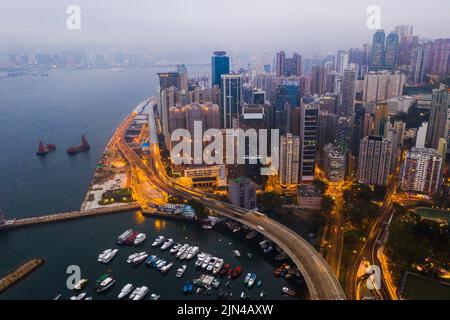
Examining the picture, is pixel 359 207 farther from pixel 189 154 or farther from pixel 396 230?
pixel 189 154

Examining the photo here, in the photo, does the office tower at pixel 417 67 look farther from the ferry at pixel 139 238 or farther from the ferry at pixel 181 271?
the ferry at pixel 181 271

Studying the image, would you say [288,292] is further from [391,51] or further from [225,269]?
[391,51]

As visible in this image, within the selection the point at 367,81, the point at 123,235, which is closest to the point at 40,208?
the point at 123,235

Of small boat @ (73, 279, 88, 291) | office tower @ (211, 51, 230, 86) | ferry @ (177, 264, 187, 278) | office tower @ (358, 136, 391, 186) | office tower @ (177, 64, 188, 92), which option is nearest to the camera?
small boat @ (73, 279, 88, 291)

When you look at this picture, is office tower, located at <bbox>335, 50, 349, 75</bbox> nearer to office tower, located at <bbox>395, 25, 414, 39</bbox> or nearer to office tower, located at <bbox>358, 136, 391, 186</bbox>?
office tower, located at <bbox>395, 25, 414, 39</bbox>

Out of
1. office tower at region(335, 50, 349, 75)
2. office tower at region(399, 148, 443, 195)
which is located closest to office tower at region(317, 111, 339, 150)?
office tower at region(399, 148, 443, 195)

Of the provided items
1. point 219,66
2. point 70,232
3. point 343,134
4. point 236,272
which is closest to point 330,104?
point 343,134
